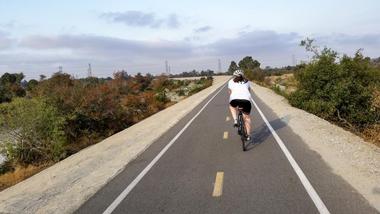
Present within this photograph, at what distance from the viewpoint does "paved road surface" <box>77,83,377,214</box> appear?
735cm

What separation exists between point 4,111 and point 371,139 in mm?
15232

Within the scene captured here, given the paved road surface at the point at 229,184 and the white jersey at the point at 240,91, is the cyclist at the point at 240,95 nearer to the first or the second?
the white jersey at the point at 240,91

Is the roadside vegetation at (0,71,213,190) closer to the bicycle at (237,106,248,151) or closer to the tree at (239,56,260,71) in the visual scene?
the bicycle at (237,106,248,151)

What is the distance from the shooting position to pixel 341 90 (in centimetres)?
2381

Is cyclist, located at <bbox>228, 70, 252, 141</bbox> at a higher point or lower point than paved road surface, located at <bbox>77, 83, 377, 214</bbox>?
higher

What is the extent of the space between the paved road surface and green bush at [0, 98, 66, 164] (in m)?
6.61

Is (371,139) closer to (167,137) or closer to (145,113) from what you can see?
(167,137)

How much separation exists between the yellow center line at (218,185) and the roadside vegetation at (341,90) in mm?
12252

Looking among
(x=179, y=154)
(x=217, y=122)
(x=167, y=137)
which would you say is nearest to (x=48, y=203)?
(x=179, y=154)

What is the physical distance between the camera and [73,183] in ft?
34.1

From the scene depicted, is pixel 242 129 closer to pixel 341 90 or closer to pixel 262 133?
pixel 262 133

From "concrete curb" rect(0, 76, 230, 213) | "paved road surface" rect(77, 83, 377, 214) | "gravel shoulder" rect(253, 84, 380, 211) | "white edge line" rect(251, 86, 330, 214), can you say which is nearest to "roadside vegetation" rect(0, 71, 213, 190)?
"concrete curb" rect(0, 76, 230, 213)

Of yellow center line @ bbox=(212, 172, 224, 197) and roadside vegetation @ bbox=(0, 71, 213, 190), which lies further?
roadside vegetation @ bbox=(0, 71, 213, 190)

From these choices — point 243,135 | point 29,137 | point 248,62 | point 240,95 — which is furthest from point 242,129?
point 248,62
